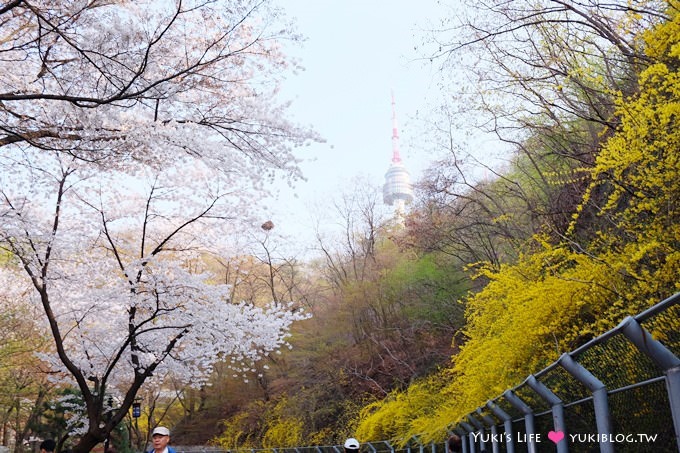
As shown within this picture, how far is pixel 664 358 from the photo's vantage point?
8.95ft

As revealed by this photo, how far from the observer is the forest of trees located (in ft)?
20.9

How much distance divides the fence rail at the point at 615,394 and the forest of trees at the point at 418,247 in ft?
4.72

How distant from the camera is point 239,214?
15.3 m

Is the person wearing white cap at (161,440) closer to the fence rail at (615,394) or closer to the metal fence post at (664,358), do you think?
the fence rail at (615,394)

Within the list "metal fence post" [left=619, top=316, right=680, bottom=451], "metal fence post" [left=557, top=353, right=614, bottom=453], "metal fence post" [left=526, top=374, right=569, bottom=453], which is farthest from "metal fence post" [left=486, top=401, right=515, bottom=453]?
"metal fence post" [left=619, top=316, right=680, bottom=451]

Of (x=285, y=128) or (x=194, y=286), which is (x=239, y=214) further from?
(x=285, y=128)

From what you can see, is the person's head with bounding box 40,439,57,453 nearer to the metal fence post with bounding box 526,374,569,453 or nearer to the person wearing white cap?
the person wearing white cap

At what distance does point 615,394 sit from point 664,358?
99 cm

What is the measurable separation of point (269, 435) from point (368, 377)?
595cm

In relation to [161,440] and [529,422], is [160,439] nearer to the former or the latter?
[161,440]

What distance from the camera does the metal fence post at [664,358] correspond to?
2682 millimetres

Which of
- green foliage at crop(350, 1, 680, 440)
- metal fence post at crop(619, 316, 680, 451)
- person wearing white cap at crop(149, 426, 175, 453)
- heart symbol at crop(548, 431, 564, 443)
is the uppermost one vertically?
green foliage at crop(350, 1, 680, 440)

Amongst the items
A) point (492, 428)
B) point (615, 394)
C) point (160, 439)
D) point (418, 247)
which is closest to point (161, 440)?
point (160, 439)

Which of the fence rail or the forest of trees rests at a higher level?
the forest of trees
